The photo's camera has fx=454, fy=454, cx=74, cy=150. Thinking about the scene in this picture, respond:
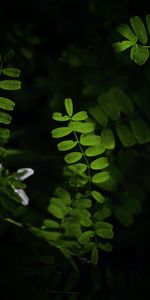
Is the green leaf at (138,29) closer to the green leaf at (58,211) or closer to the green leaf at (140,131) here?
the green leaf at (140,131)

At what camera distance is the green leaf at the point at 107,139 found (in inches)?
63.8

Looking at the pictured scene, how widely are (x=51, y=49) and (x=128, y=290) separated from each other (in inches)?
73.0

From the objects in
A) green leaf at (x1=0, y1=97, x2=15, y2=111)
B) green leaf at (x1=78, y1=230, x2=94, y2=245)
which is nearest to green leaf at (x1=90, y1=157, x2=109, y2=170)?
green leaf at (x1=78, y1=230, x2=94, y2=245)

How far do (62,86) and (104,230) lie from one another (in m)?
1.23

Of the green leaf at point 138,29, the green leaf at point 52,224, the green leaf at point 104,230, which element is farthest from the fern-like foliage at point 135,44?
the green leaf at point 52,224

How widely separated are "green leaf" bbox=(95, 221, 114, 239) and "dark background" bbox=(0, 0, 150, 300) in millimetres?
267

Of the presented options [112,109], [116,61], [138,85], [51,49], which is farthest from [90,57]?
[51,49]

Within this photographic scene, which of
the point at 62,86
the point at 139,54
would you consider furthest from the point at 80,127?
the point at 62,86

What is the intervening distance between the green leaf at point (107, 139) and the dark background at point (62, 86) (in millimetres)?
371

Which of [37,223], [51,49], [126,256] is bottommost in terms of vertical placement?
[126,256]

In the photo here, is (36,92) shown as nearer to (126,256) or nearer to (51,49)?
(51,49)

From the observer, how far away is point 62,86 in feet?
8.34

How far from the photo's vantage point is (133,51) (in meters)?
1.40

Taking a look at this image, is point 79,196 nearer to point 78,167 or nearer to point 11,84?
point 78,167
